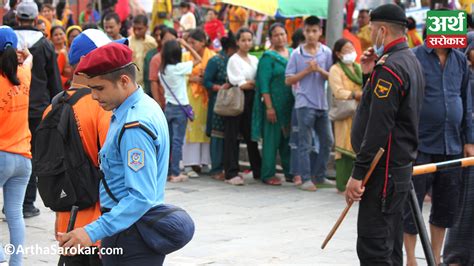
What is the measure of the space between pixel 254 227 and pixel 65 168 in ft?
13.6

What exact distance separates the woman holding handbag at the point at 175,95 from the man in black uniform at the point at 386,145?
5.83 metres

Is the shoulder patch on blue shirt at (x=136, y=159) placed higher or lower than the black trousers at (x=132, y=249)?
higher

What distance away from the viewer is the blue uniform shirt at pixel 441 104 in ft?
22.4

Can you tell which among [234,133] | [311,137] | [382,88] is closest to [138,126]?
[382,88]

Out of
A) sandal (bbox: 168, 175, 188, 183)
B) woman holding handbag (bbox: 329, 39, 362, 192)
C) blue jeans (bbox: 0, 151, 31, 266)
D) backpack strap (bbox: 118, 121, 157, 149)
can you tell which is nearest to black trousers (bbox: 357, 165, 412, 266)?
backpack strap (bbox: 118, 121, 157, 149)

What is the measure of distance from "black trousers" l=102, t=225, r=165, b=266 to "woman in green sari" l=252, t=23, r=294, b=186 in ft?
23.2

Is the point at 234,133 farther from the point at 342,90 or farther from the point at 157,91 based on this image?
the point at 342,90

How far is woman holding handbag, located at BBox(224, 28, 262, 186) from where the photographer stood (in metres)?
11.3

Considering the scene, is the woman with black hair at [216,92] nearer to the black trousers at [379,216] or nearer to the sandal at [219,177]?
the sandal at [219,177]

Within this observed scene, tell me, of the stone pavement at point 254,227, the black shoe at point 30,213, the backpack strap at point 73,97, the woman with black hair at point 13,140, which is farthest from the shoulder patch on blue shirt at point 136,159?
the black shoe at point 30,213

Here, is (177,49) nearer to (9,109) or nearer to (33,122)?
(33,122)

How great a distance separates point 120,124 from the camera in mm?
4125

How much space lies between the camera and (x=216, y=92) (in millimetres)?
11719

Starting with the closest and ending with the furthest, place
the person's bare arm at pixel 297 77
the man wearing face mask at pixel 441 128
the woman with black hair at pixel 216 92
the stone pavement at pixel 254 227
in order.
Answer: the man wearing face mask at pixel 441 128 < the stone pavement at pixel 254 227 < the person's bare arm at pixel 297 77 < the woman with black hair at pixel 216 92
